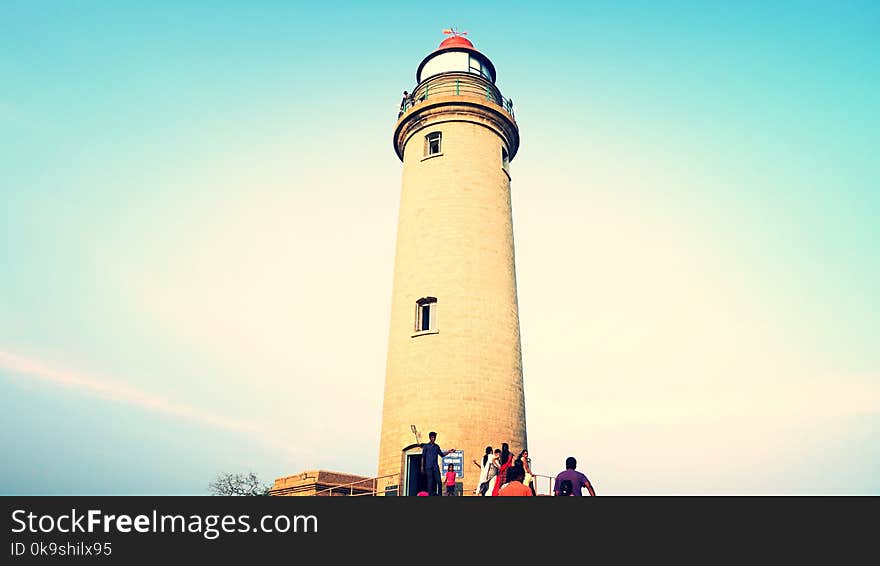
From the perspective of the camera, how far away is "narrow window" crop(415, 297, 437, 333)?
20816mm

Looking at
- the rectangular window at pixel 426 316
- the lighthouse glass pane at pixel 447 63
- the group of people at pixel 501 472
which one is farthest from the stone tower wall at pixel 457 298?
the group of people at pixel 501 472

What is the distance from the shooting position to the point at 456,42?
87.1ft

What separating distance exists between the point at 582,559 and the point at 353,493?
15.2 metres

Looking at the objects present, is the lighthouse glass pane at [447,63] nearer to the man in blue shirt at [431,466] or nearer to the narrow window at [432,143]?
the narrow window at [432,143]

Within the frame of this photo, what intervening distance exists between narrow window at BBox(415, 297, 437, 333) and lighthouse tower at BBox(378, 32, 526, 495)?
0.04m

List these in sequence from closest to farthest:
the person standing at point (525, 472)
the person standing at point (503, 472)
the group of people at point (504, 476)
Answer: the group of people at point (504, 476) → the person standing at point (525, 472) → the person standing at point (503, 472)

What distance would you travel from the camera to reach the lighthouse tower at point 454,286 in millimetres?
19250

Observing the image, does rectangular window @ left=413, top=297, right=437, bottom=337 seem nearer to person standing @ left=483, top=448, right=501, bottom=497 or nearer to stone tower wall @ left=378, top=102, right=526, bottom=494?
stone tower wall @ left=378, top=102, right=526, bottom=494

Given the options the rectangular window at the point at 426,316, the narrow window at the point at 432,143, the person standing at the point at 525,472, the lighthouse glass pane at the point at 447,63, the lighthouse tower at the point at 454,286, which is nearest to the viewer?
the person standing at the point at 525,472

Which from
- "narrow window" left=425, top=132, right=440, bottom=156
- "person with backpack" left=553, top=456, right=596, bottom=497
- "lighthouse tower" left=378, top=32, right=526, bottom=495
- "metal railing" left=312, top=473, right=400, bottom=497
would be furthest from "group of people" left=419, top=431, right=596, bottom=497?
"narrow window" left=425, top=132, right=440, bottom=156

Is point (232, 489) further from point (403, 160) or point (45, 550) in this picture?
point (45, 550)

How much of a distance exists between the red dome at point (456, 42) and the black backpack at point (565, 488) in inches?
827

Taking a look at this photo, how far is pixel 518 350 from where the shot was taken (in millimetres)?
21406

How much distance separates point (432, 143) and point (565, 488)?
17058 millimetres
